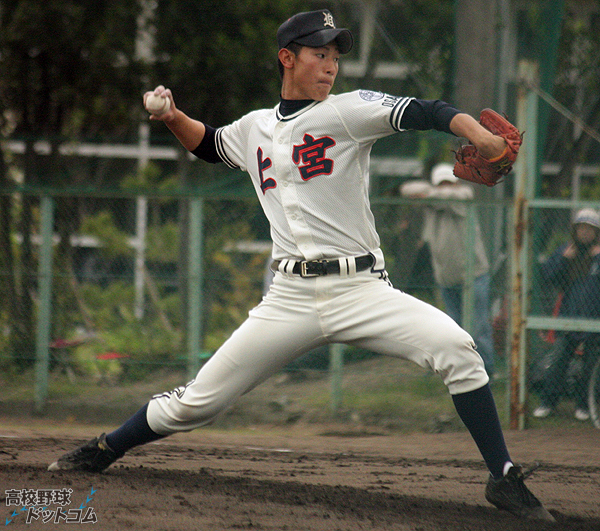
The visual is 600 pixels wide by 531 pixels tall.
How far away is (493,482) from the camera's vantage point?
151 inches

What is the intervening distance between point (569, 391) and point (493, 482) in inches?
129

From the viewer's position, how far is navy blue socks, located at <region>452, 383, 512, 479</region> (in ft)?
12.3

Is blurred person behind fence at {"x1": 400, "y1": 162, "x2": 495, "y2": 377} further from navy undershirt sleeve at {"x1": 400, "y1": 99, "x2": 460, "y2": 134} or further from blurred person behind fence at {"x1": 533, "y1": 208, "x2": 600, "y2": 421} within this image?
navy undershirt sleeve at {"x1": 400, "y1": 99, "x2": 460, "y2": 134}

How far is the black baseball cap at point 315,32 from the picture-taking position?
381 cm

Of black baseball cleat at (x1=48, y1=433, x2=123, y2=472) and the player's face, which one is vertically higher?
the player's face

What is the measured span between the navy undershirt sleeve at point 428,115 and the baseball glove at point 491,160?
0.54ft

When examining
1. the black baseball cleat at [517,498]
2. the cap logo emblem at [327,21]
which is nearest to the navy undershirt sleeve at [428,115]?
the cap logo emblem at [327,21]

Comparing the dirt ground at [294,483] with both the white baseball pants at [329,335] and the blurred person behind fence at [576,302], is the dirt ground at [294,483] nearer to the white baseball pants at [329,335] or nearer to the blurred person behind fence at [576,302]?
the blurred person behind fence at [576,302]

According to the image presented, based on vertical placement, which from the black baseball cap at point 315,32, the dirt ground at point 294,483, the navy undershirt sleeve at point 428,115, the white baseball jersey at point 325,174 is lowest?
the dirt ground at point 294,483

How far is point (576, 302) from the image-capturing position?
6812mm

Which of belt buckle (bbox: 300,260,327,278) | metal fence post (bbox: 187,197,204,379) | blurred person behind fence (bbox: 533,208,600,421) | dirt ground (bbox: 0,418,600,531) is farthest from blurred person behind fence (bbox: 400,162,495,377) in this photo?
belt buckle (bbox: 300,260,327,278)

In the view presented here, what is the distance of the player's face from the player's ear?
0.02 meters

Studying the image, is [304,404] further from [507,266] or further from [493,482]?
[493,482]

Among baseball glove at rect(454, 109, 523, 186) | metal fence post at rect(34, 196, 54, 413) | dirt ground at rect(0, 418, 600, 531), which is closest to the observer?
baseball glove at rect(454, 109, 523, 186)
